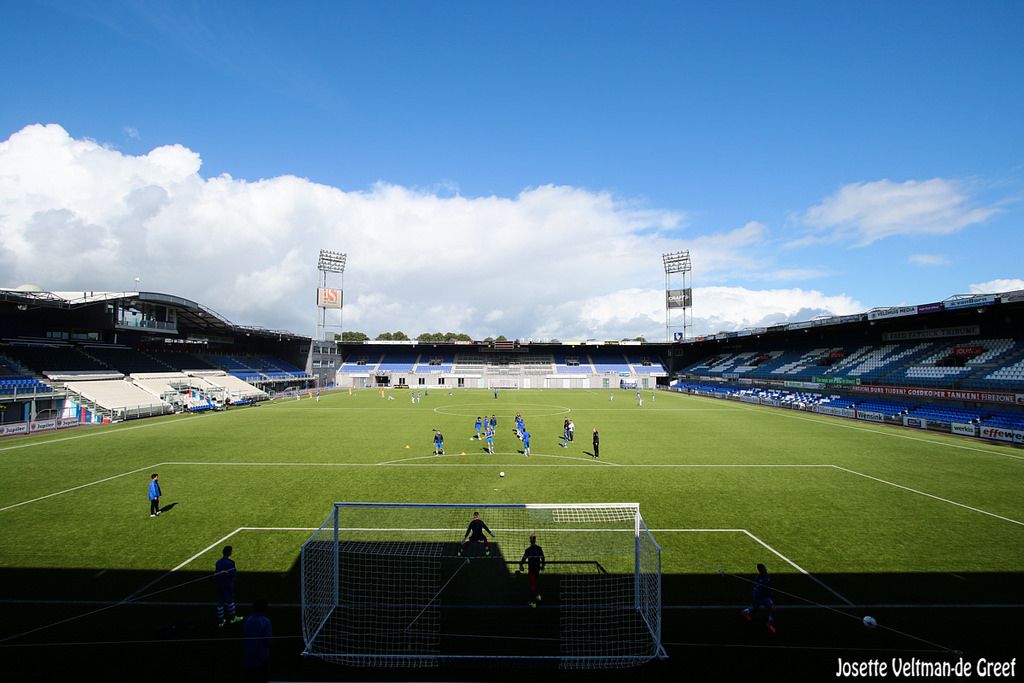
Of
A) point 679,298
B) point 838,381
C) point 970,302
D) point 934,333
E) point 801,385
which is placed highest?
point 679,298

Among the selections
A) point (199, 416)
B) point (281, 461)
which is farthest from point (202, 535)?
point (199, 416)

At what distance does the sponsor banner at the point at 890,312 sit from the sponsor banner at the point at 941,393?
23.1 ft

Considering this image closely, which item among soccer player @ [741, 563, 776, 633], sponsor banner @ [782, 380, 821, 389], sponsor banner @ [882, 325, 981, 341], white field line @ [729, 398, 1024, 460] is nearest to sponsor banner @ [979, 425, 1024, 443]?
white field line @ [729, 398, 1024, 460]

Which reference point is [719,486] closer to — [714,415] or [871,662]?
[871,662]

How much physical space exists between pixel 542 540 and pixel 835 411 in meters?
38.4

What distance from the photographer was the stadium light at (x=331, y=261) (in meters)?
76.3

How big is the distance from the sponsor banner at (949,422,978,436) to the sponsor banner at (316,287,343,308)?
75.6 meters

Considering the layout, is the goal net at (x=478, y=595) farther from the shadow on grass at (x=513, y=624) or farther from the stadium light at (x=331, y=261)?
the stadium light at (x=331, y=261)

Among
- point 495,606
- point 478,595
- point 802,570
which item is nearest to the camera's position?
point 495,606

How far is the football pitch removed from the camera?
7.18 m

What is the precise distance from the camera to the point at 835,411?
124 ft

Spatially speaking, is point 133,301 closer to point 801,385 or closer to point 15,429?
point 15,429

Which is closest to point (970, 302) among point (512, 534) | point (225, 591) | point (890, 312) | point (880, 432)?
point (890, 312)

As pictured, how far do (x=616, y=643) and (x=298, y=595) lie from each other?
6153 millimetres
